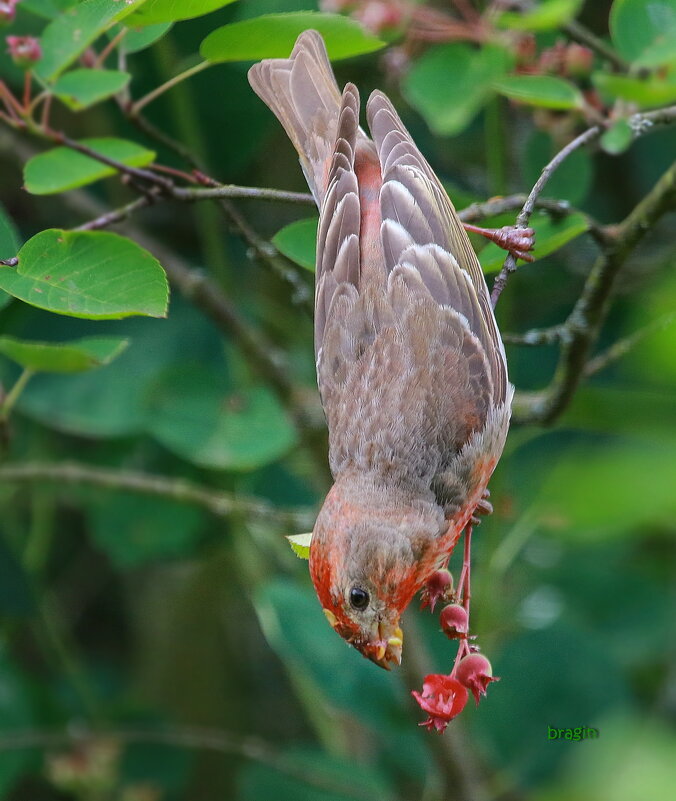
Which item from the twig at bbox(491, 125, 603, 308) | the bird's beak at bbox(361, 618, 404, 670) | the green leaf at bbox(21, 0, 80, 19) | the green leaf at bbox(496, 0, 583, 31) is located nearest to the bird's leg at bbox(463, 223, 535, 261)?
the twig at bbox(491, 125, 603, 308)

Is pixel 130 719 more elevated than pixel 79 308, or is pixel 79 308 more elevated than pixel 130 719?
pixel 79 308

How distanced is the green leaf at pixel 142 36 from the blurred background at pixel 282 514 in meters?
0.70

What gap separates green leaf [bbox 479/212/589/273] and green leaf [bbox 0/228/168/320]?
0.88m

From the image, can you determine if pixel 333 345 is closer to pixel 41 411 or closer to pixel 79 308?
pixel 79 308

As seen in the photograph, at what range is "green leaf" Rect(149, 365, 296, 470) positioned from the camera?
3314 millimetres

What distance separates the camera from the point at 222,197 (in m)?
2.31

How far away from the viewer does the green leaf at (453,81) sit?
287cm

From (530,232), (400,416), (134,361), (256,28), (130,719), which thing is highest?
(256,28)

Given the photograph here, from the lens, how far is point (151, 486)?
3588mm

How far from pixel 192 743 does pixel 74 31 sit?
2.46 metres

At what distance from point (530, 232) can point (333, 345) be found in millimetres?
701

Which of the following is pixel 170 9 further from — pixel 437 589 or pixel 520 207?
pixel 437 589

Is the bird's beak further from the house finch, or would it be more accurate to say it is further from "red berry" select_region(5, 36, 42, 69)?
"red berry" select_region(5, 36, 42, 69)

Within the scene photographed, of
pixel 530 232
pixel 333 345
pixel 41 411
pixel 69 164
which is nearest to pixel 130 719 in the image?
pixel 41 411
